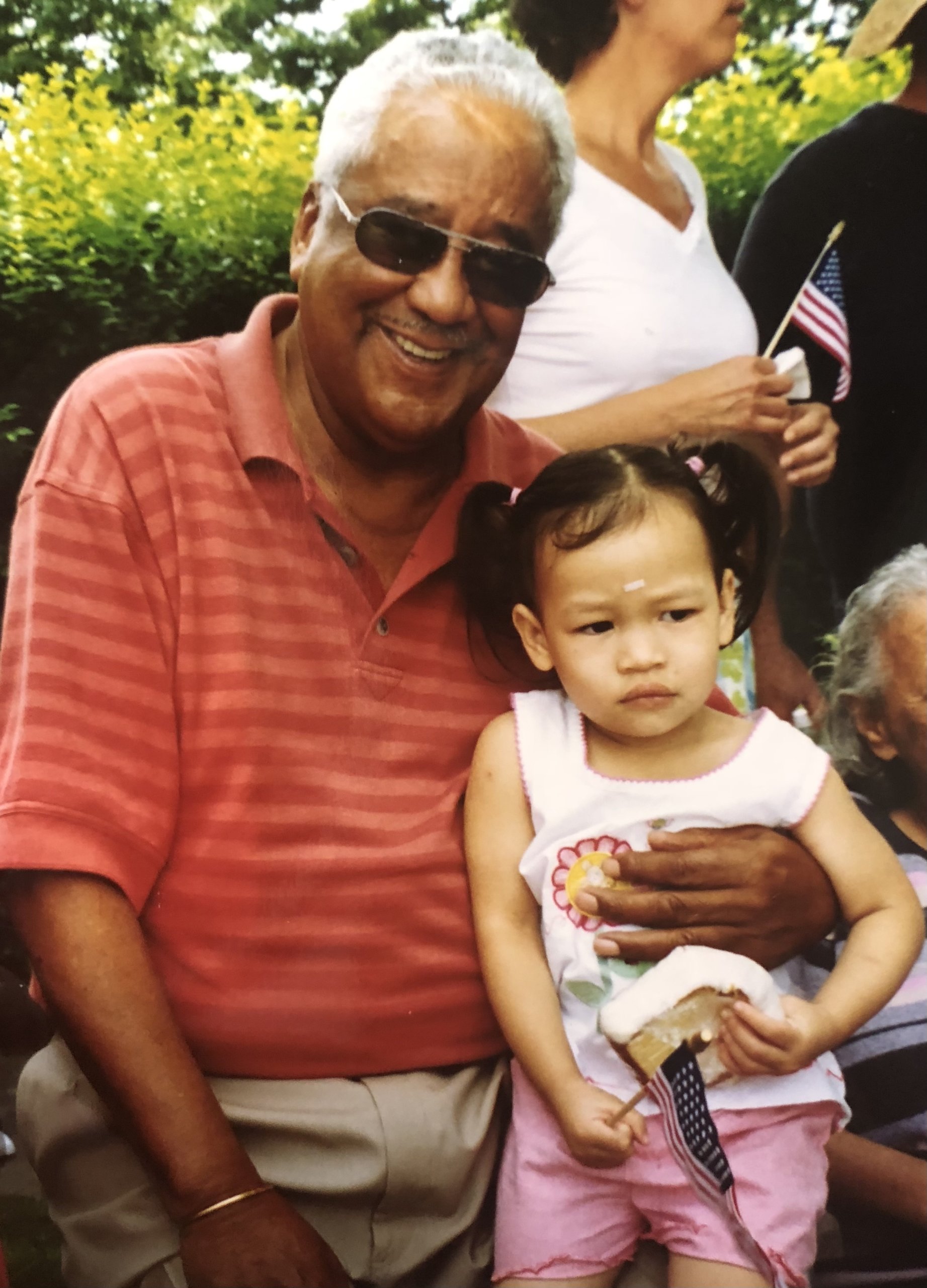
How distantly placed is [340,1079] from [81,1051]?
0.34m

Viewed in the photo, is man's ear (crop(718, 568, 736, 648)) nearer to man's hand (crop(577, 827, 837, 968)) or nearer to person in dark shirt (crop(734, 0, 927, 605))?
man's hand (crop(577, 827, 837, 968))

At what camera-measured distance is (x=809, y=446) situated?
200 centimetres

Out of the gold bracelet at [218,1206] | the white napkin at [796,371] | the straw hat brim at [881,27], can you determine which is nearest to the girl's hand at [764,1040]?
the gold bracelet at [218,1206]

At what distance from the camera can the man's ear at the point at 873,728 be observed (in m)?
1.97

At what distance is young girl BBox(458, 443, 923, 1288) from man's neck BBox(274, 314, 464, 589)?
0.10m

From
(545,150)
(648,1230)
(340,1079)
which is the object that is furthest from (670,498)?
(648,1230)

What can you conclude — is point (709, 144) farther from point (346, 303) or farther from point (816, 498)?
point (346, 303)

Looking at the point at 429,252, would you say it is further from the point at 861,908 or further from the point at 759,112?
the point at 861,908

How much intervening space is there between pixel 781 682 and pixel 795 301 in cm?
62

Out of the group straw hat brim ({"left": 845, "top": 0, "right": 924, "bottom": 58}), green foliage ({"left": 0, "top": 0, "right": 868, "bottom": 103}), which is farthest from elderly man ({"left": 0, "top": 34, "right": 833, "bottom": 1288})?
straw hat brim ({"left": 845, "top": 0, "right": 924, "bottom": 58})

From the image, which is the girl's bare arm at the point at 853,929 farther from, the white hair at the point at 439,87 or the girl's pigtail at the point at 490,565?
the white hair at the point at 439,87

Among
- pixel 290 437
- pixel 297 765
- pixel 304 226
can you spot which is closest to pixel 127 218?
pixel 304 226

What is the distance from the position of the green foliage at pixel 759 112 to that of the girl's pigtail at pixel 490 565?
62cm

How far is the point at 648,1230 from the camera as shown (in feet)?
5.41
